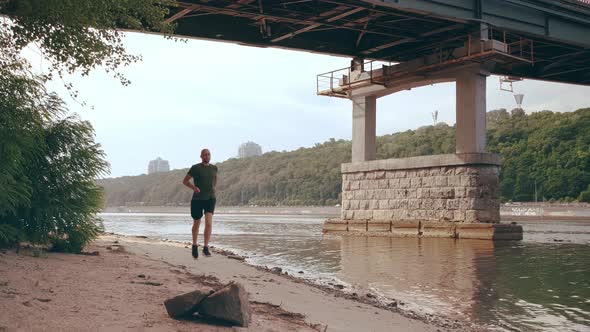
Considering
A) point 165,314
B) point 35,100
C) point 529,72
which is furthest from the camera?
point 529,72

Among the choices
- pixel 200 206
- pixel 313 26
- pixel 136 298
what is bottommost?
pixel 136 298

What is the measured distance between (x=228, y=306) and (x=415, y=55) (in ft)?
88.1

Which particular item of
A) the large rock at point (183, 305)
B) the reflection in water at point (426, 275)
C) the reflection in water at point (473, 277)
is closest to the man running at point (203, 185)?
the reflection in water at point (473, 277)

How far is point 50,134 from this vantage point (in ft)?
29.3

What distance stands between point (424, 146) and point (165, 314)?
89.1 meters

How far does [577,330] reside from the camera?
682cm

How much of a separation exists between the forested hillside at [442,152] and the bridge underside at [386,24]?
40.0 meters

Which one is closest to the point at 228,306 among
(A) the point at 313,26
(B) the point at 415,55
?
(A) the point at 313,26

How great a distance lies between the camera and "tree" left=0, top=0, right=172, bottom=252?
7574 mm

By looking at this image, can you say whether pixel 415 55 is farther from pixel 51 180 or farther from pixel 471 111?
pixel 51 180

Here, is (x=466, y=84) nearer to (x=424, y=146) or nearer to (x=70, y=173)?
(x=70, y=173)

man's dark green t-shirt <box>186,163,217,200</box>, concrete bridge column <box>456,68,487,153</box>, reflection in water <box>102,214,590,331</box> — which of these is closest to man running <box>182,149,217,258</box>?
man's dark green t-shirt <box>186,163,217,200</box>

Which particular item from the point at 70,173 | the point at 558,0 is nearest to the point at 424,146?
the point at 558,0

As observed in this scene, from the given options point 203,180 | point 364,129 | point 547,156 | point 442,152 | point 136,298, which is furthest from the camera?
point 442,152
